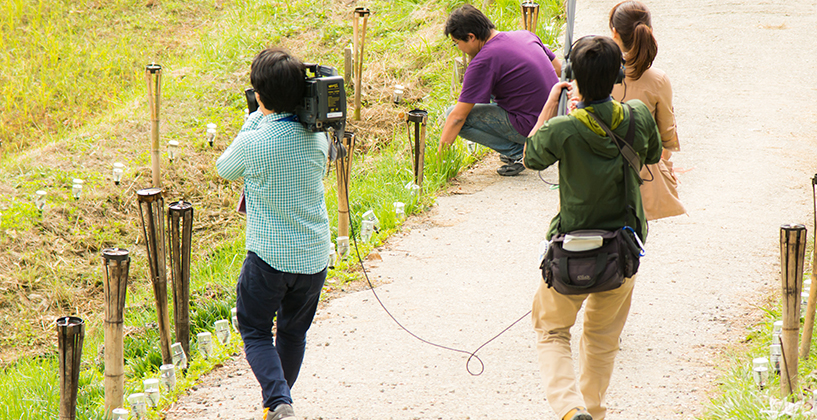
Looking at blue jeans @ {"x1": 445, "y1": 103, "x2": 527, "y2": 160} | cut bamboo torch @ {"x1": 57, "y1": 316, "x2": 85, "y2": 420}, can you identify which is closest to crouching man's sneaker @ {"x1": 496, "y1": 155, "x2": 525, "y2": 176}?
blue jeans @ {"x1": 445, "y1": 103, "x2": 527, "y2": 160}

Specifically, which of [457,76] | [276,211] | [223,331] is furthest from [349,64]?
[276,211]

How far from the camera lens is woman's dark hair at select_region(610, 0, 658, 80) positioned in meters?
3.00

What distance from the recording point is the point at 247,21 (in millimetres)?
10461

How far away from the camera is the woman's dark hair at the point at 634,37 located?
9.84 ft

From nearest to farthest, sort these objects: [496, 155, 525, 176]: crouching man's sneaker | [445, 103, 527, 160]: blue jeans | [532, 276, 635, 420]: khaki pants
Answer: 1. [532, 276, 635, 420]: khaki pants
2. [445, 103, 527, 160]: blue jeans
3. [496, 155, 525, 176]: crouching man's sneaker

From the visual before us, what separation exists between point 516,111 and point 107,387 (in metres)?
3.35

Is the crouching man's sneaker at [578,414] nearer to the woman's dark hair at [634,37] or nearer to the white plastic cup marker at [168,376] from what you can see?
the woman's dark hair at [634,37]

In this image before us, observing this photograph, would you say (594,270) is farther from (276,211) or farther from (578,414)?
(276,211)

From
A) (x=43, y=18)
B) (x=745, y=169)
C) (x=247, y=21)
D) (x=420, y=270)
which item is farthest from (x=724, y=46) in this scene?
(x=43, y=18)

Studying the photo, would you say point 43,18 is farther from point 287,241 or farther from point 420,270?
point 287,241

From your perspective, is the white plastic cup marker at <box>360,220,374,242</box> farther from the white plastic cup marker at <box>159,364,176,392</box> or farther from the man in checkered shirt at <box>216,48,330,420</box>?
the man in checkered shirt at <box>216,48,330,420</box>

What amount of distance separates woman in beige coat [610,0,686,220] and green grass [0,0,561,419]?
1967 millimetres

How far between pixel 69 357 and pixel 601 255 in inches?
82.4

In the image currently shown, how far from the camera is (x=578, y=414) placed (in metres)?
2.41
